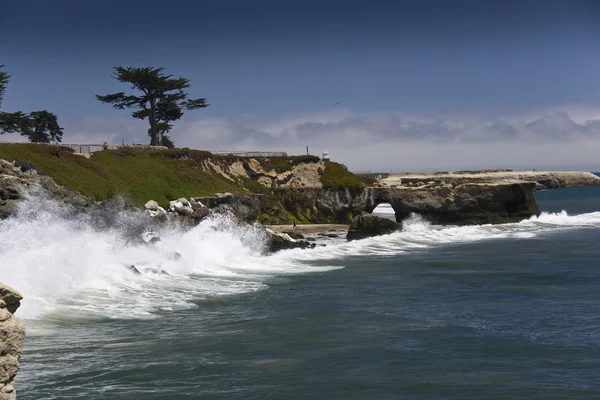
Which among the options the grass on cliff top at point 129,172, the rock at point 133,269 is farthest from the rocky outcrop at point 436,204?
the rock at point 133,269

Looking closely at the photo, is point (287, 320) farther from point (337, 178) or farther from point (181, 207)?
point (337, 178)

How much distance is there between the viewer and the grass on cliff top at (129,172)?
46.7 meters

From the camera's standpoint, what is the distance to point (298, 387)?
1401 cm

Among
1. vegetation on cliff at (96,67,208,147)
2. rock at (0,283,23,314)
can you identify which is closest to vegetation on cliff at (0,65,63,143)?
vegetation on cliff at (96,67,208,147)

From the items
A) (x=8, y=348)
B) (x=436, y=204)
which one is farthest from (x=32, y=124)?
(x=8, y=348)

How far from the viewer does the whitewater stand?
76.4ft

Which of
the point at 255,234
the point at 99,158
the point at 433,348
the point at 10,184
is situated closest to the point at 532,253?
the point at 255,234

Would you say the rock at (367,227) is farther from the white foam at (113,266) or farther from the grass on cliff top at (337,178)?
the grass on cliff top at (337,178)

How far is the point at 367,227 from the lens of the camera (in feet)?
171

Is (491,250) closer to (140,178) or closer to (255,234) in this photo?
(255,234)

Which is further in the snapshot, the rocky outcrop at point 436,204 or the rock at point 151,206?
the rocky outcrop at point 436,204

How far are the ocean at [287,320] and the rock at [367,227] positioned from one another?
36.3ft

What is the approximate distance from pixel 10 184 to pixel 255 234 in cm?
1419

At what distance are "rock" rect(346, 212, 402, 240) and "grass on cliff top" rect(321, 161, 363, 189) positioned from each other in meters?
16.5
